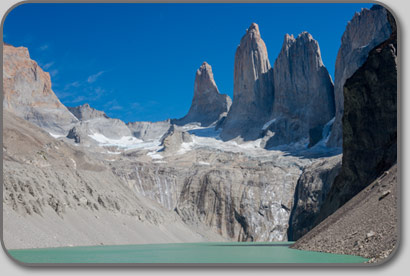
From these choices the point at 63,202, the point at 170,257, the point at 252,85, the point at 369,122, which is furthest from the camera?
the point at 252,85

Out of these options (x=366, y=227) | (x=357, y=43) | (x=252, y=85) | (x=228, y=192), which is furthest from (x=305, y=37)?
(x=366, y=227)

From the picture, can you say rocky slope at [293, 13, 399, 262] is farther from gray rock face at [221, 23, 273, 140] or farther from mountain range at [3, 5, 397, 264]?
gray rock face at [221, 23, 273, 140]

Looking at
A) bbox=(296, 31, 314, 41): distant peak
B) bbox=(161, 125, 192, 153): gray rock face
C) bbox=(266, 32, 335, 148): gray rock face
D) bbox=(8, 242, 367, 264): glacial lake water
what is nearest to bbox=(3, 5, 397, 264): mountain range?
bbox=(266, 32, 335, 148): gray rock face

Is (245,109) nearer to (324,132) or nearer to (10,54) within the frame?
(324,132)

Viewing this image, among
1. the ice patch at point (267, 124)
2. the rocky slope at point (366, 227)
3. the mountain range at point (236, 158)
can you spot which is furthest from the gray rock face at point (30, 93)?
the rocky slope at point (366, 227)

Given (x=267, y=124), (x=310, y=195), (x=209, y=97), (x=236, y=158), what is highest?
(x=209, y=97)

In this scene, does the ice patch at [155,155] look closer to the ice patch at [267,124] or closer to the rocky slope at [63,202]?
the ice patch at [267,124]

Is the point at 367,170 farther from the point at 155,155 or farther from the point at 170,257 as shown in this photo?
the point at 155,155

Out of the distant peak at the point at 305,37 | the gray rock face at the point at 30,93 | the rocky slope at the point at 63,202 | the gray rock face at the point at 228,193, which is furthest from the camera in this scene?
the gray rock face at the point at 30,93
